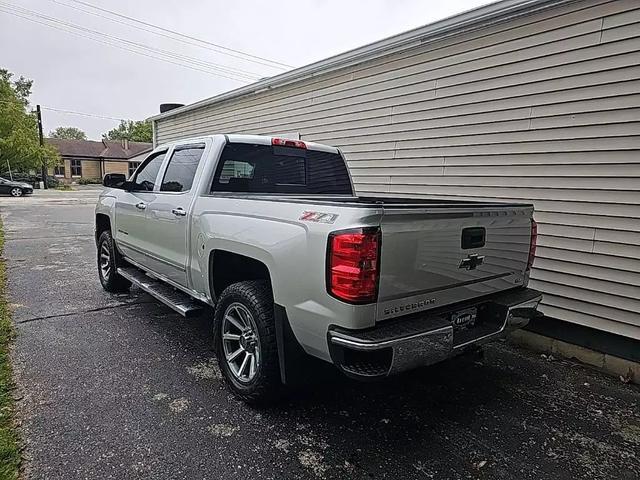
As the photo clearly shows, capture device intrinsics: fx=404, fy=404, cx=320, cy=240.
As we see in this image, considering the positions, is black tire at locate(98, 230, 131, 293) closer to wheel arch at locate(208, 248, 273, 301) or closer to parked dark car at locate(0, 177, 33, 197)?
wheel arch at locate(208, 248, 273, 301)

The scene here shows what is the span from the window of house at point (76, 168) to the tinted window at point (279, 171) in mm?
57848

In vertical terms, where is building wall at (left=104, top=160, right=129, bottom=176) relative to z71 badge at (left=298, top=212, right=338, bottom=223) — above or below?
above

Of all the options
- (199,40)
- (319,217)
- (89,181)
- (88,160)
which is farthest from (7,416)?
(88,160)

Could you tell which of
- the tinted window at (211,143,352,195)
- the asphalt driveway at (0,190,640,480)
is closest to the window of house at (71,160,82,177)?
the asphalt driveway at (0,190,640,480)

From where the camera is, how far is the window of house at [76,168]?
51875mm

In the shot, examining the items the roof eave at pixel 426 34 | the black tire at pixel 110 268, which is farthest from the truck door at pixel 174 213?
the roof eave at pixel 426 34

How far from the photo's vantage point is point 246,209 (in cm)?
280

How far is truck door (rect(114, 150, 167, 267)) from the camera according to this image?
4.24 meters

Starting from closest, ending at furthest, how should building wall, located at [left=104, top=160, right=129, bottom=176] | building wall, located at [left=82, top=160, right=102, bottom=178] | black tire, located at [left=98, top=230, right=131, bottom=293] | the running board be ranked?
the running board
black tire, located at [left=98, top=230, right=131, bottom=293]
building wall, located at [left=82, top=160, right=102, bottom=178]
building wall, located at [left=104, top=160, right=129, bottom=176]

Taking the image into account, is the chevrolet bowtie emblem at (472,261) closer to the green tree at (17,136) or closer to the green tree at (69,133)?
the green tree at (17,136)

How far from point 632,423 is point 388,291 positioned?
86.5 inches

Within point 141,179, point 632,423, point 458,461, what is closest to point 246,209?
point 458,461

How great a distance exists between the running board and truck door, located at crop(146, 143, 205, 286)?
0.17 meters

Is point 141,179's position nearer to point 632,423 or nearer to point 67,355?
point 67,355
